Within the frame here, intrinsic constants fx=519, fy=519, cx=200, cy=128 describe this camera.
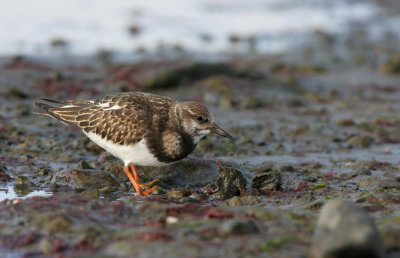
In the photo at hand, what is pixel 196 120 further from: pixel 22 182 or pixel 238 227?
pixel 238 227

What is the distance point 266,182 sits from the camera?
17.9 ft

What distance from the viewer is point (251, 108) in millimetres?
9797

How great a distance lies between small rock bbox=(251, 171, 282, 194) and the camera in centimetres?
539

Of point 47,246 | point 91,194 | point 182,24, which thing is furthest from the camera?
point 182,24

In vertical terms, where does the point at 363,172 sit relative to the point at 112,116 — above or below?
below

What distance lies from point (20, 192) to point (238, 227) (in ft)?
8.85

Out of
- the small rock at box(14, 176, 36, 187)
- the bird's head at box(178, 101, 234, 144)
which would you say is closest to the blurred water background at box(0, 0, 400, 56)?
the small rock at box(14, 176, 36, 187)

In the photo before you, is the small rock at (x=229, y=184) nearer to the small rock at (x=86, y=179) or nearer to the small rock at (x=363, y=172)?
the small rock at (x=86, y=179)

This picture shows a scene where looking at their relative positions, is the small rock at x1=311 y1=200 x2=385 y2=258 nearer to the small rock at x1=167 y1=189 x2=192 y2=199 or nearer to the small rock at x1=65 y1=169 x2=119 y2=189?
the small rock at x1=167 y1=189 x2=192 y2=199

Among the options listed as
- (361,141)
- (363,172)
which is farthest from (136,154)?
(361,141)

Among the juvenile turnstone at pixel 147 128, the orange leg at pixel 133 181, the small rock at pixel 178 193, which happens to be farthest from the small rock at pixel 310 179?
the orange leg at pixel 133 181

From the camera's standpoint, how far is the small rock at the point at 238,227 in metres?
3.55

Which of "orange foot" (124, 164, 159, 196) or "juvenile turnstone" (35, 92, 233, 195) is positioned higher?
"juvenile turnstone" (35, 92, 233, 195)

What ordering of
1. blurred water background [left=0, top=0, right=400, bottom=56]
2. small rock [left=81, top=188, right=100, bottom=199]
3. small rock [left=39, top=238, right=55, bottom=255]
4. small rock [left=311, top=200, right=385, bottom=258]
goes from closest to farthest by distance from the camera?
small rock [left=311, top=200, right=385, bottom=258]
small rock [left=39, top=238, right=55, bottom=255]
small rock [left=81, top=188, right=100, bottom=199]
blurred water background [left=0, top=0, right=400, bottom=56]
